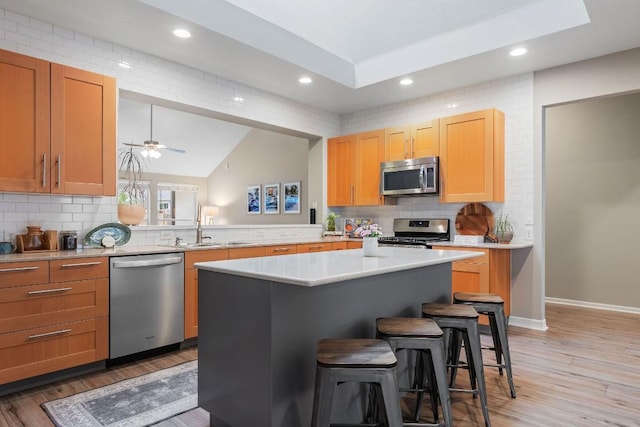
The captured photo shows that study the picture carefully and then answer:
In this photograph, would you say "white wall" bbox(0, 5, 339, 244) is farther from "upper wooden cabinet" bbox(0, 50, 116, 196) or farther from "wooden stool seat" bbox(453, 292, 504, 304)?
"wooden stool seat" bbox(453, 292, 504, 304)

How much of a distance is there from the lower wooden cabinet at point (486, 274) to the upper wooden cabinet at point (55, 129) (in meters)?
3.32

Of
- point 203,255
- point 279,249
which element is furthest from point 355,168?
point 203,255

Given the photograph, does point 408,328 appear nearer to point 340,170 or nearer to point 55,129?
point 55,129

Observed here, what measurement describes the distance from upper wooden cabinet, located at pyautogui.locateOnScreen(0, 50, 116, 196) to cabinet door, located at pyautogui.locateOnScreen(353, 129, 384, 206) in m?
3.14

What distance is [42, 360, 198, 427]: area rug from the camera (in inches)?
90.3

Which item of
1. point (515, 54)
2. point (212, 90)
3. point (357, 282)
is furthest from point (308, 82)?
point (357, 282)

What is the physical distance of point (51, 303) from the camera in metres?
2.76

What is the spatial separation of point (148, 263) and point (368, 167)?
3.19m

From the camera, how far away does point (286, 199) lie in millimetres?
8242

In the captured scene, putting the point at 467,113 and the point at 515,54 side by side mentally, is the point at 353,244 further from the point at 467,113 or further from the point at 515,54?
the point at 515,54

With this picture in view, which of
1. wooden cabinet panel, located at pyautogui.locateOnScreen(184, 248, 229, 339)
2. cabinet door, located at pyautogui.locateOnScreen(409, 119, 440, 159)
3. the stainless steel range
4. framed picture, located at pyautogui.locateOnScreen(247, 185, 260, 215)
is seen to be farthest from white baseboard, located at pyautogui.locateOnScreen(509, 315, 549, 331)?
framed picture, located at pyautogui.locateOnScreen(247, 185, 260, 215)

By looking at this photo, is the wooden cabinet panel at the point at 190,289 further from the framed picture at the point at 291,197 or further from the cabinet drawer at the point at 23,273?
the framed picture at the point at 291,197

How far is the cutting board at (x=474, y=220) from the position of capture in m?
4.61

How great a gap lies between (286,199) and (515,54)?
5234mm
